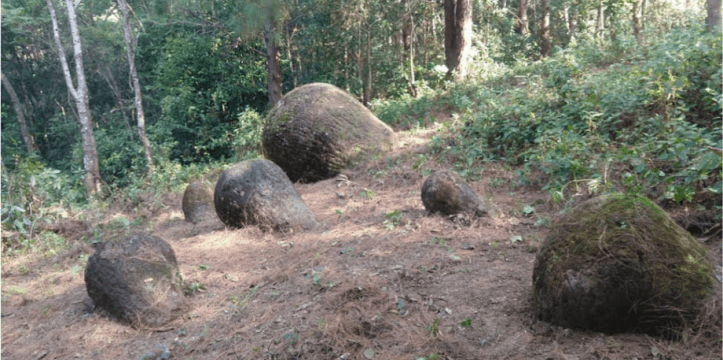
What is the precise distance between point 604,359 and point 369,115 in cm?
711

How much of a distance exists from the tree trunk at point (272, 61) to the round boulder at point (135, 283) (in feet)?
38.6

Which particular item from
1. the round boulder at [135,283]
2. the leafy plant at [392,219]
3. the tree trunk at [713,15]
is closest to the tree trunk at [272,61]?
the leafy plant at [392,219]

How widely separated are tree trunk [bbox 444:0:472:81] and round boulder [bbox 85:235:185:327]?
953cm

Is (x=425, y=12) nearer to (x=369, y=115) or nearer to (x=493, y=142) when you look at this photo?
(x=369, y=115)

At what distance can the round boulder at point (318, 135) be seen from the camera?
8766 millimetres

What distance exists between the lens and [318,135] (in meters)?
8.76

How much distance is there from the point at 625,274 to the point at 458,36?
10511mm

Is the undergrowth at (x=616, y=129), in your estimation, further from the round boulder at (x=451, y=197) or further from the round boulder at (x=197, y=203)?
the round boulder at (x=197, y=203)

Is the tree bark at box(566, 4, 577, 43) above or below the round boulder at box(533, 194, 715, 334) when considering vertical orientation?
above

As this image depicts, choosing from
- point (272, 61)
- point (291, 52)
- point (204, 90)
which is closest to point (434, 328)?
point (272, 61)

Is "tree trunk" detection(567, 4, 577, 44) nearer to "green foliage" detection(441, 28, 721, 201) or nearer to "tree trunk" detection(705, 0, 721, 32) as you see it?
"tree trunk" detection(705, 0, 721, 32)

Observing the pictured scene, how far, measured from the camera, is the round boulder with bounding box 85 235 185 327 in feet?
14.8

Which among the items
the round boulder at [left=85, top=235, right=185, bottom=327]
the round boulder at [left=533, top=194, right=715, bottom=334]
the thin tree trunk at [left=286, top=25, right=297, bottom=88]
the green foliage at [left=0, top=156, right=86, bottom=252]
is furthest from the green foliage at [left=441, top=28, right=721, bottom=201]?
the thin tree trunk at [left=286, top=25, right=297, bottom=88]

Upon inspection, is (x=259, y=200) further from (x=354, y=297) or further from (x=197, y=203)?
(x=354, y=297)
